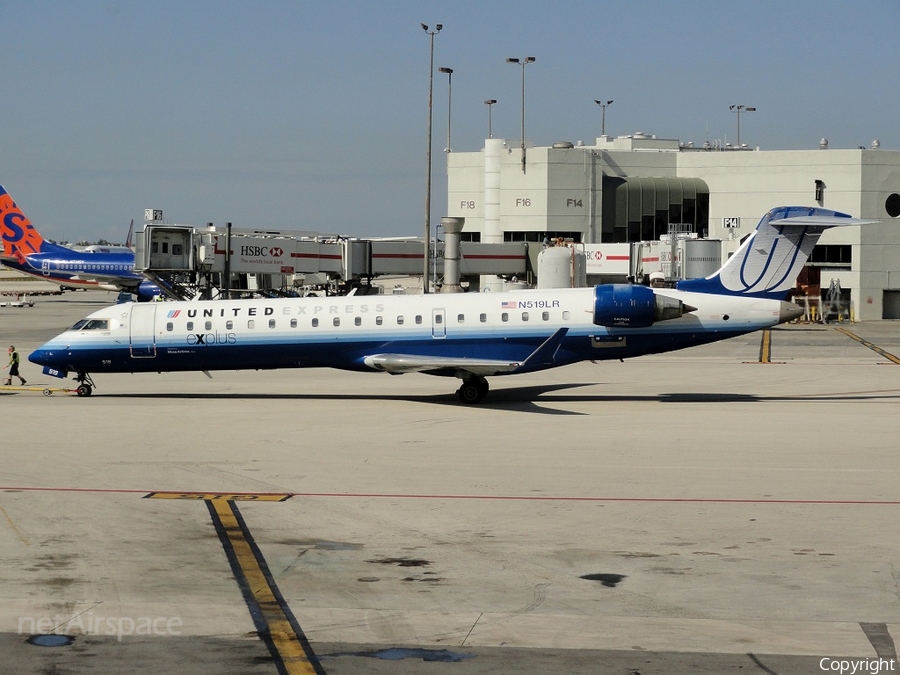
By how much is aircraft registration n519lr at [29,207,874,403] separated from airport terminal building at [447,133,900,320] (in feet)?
142

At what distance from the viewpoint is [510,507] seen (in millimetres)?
16547

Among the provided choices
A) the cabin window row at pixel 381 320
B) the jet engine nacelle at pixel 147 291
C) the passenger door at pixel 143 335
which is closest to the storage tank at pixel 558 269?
the cabin window row at pixel 381 320

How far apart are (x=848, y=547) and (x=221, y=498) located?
31.1ft

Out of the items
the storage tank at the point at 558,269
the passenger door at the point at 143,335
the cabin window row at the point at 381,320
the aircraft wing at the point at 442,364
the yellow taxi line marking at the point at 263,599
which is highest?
the storage tank at the point at 558,269

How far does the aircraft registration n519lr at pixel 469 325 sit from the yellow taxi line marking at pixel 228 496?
36.5 ft

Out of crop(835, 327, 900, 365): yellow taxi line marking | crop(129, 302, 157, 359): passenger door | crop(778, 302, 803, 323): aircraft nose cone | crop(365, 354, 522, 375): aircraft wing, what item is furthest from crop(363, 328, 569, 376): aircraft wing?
crop(835, 327, 900, 365): yellow taxi line marking

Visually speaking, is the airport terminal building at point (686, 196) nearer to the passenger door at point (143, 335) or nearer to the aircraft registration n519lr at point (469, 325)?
the aircraft registration n519lr at point (469, 325)

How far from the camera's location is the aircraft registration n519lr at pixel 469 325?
95.2 ft

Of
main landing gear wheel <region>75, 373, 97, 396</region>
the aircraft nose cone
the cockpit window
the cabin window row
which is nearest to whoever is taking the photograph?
the cabin window row

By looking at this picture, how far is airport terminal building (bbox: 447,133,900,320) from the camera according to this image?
7331 cm

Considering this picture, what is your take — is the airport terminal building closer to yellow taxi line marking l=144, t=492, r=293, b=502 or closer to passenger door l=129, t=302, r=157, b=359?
passenger door l=129, t=302, r=157, b=359

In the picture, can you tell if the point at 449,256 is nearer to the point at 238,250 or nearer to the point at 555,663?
the point at 238,250

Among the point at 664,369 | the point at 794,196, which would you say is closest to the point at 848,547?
the point at 664,369

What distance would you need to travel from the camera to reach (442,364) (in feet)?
91.6
